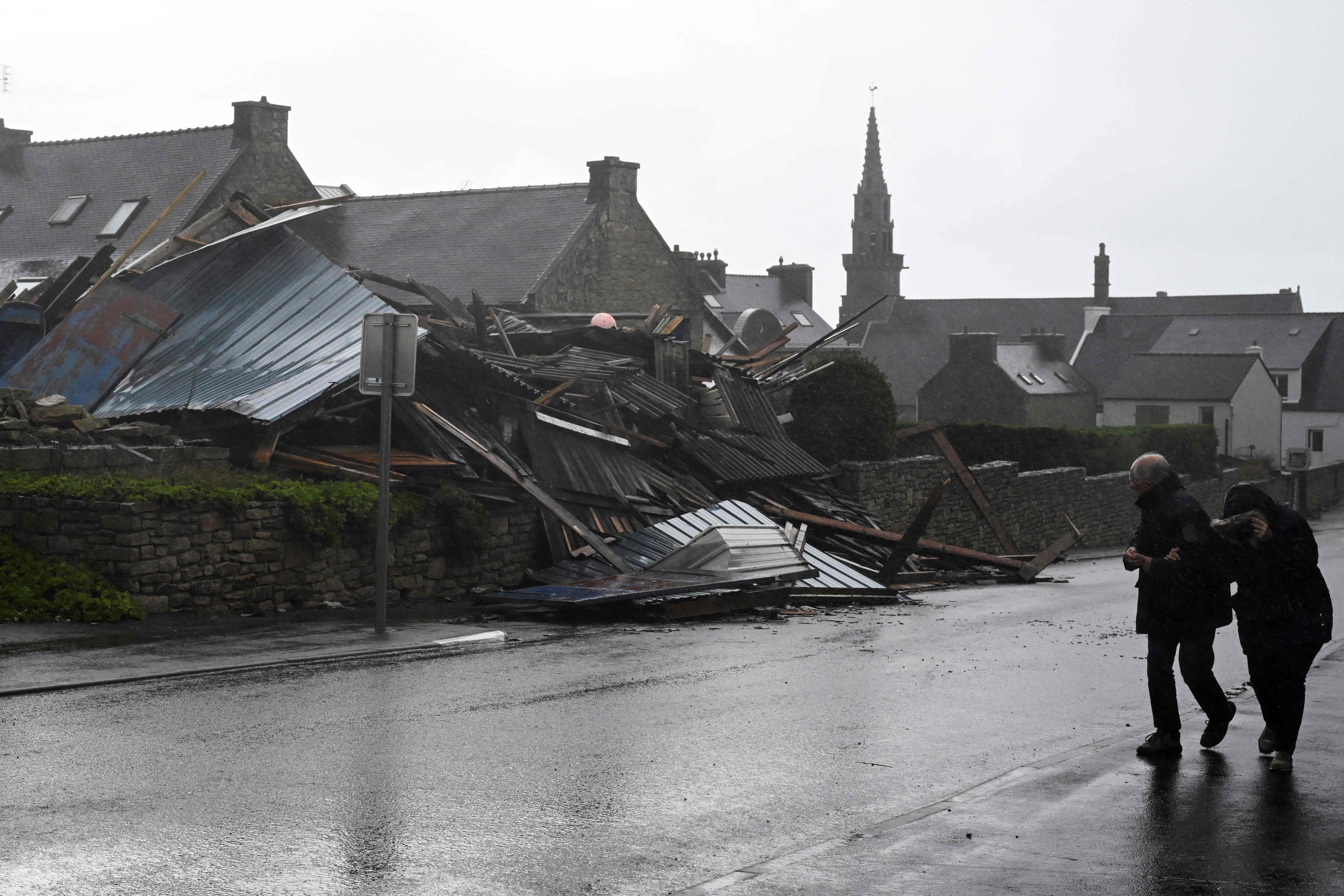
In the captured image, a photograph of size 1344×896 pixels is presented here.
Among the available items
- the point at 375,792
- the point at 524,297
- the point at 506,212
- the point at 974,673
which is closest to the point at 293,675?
the point at 375,792

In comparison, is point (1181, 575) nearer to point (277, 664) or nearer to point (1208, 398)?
point (277, 664)

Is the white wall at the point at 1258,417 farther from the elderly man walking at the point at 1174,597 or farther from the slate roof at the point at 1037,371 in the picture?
the elderly man walking at the point at 1174,597

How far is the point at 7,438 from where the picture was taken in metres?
14.9

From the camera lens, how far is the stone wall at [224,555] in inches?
522

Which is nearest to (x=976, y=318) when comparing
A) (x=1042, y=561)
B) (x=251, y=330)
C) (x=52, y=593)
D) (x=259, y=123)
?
(x=259, y=123)

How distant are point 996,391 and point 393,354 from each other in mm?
52342

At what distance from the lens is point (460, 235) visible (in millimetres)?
39844

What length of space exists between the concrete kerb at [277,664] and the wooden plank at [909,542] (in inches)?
321

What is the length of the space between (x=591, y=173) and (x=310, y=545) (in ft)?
89.9

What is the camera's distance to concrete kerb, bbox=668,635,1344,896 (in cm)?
595

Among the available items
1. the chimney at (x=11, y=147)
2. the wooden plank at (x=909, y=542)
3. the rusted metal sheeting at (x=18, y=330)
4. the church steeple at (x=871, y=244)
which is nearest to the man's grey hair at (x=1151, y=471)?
the wooden plank at (x=909, y=542)

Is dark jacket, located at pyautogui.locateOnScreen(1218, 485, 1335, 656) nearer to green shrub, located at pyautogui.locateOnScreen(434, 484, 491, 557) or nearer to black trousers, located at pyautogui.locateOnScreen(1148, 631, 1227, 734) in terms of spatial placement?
black trousers, located at pyautogui.locateOnScreen(1148, 631, 1227, 734)

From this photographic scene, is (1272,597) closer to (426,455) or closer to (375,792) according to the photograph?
(375,792)

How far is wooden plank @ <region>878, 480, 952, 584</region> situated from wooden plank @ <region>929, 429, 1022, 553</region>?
722 centimetres
